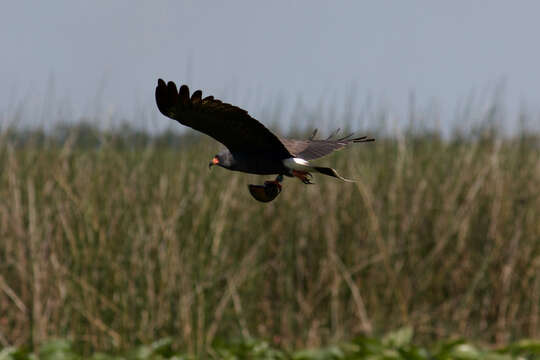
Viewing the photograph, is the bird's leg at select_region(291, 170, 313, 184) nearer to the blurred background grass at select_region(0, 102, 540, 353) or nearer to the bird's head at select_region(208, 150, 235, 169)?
the bird's head at select_region(208, 150, 235, 169)

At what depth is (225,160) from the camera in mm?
334

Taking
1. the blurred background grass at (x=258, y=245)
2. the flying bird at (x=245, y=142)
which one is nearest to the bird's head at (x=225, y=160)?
the flying bird at (x=245, y=142)

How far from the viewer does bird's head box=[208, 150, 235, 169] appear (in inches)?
12.9

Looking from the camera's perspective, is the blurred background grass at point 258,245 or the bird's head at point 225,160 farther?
the blurred background grass at point 258,245

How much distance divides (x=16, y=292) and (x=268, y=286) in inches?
59.0

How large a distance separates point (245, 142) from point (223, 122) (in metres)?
0.02

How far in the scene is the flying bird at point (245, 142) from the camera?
31 centimetres

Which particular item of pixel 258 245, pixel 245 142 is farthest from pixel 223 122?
pixel 258 245

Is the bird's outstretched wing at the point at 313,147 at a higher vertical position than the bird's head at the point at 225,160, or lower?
higher

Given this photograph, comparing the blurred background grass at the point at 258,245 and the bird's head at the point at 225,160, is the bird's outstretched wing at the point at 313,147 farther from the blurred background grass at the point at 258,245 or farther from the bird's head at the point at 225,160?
the blurred background grass at the point at 258,245

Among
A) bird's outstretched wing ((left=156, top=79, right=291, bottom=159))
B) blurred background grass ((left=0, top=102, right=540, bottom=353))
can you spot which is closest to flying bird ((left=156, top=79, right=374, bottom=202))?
bird's outstretched wing ((left=156, top=79, right=291, bottom=159))

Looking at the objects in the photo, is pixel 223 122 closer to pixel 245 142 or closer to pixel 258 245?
pixel 245 142

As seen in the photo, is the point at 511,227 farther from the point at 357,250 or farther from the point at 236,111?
the point at 236,111

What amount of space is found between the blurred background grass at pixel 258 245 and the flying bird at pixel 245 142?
2530 millimetres
